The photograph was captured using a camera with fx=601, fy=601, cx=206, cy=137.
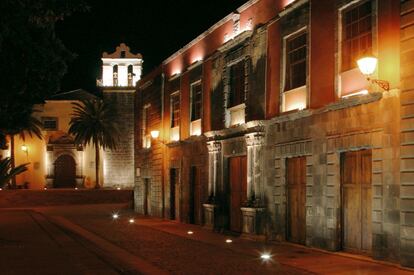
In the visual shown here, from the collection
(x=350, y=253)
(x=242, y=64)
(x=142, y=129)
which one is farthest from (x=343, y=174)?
(x=142, y=129)

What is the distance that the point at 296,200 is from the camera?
15898 mm

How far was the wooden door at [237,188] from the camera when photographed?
1906 centimetres

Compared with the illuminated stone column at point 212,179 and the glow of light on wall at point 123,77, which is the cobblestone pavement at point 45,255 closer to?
the illuminated stone column at point 212,179

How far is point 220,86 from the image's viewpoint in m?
20.7

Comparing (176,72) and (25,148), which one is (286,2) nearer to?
(176,72)

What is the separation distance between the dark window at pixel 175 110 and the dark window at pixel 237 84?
17.9ft

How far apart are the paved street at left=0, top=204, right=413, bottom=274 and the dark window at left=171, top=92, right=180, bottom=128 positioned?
5.97 metres

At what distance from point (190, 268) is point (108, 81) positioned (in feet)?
140

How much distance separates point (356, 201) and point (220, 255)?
3.37m

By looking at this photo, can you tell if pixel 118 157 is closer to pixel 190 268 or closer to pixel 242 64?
pixel 242 64

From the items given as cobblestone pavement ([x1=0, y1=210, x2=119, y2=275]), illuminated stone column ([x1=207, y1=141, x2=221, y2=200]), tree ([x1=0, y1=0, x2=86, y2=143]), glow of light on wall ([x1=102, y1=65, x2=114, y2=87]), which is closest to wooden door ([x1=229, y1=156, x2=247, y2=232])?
illuminated stone column ([x1=207, y1=141, x2=221, y2=200])

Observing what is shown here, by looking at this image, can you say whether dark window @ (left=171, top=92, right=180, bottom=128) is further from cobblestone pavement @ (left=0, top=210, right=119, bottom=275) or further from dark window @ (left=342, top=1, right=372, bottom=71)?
dark window @ (left=342, top=1, right=372, bottom=71)

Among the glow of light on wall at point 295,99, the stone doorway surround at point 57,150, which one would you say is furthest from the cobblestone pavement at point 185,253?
the stone doorway surround at point 57,150

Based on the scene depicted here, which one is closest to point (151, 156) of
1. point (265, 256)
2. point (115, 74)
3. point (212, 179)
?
point (212, 179)
